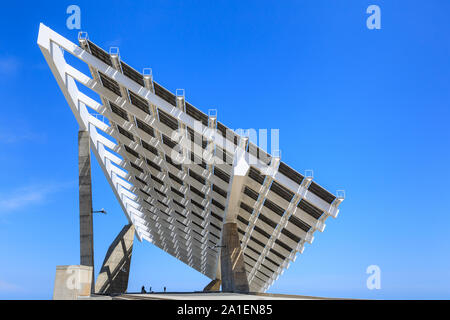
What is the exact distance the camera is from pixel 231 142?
66.8ft

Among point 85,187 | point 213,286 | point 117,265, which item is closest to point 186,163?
point 85,187

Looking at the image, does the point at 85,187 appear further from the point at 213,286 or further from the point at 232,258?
the point at 213,286

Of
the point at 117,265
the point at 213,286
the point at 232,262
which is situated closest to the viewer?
the point at 232,262

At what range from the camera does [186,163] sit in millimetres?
25156

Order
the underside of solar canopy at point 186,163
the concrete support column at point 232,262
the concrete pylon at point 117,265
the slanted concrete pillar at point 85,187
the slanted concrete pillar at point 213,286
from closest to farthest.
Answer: the underside of solar canopy at point 186,163, the slanted concrete pillar at point 85,187, the concrete support column at point 232,262, the concrete pylon at point 117,265, the slanted concrete pillar at point 213,286

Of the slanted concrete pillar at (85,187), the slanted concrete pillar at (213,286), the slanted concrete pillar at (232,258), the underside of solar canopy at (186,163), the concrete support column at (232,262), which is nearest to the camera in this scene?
the underside of solar canopy at (186,163)

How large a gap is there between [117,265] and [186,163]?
15.8 meters

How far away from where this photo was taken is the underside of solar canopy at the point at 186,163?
65.1 ft

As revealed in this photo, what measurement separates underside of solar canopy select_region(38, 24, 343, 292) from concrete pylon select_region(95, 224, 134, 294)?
3.51 metres

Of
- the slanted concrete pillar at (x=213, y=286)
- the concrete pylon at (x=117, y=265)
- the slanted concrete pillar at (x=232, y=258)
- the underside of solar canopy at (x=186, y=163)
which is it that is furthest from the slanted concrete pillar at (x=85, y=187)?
the slanted concrete pillar at (x=213, y=286)

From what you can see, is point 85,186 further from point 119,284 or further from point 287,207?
point 119,284

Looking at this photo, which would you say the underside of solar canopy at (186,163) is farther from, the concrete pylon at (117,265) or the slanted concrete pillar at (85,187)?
the concrete pylon at (117,265)

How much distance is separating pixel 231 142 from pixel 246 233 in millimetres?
12641

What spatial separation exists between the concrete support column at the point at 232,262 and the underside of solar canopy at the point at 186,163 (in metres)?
0.98
